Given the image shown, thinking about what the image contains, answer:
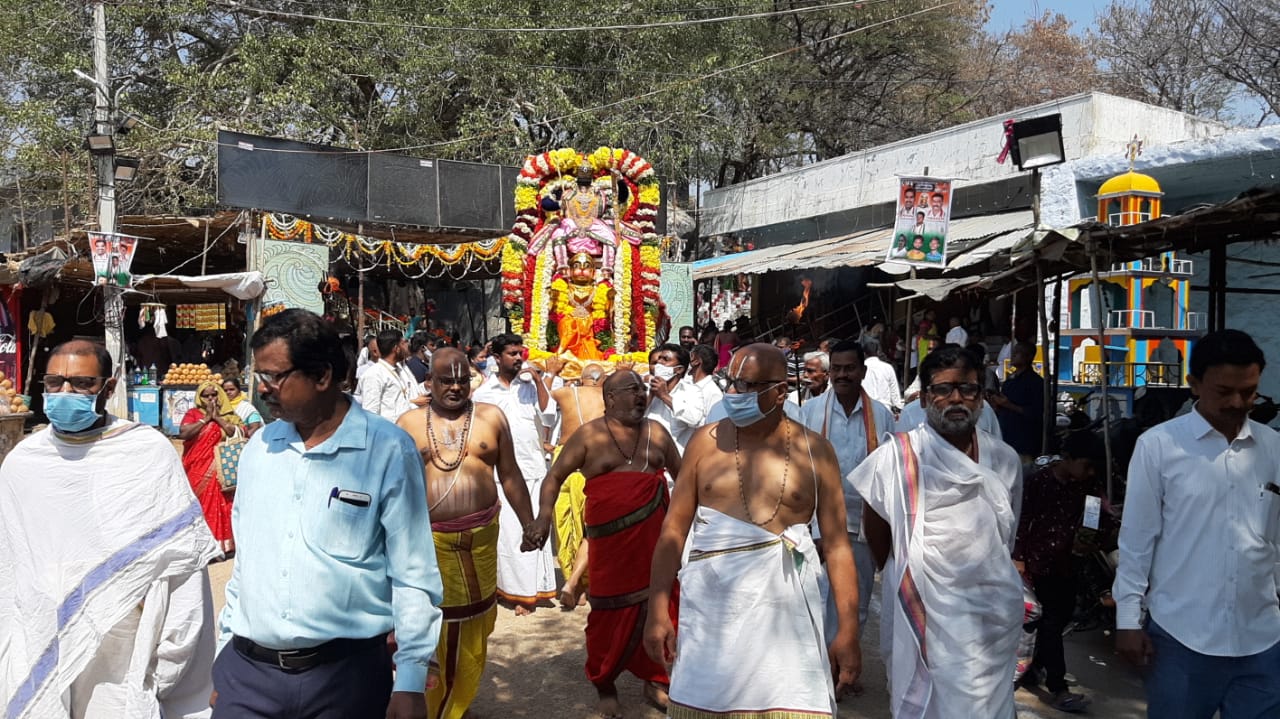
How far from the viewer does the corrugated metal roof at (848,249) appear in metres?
14.6

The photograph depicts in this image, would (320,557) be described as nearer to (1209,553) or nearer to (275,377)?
(275,377)

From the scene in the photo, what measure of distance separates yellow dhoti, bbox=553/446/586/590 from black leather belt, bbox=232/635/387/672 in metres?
4.62

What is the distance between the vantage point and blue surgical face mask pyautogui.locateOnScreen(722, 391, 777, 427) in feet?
12.3

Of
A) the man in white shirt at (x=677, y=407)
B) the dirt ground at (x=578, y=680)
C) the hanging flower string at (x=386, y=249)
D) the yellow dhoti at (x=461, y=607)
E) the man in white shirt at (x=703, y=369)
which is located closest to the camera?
the yellow dhoti at (x=461, y=607)

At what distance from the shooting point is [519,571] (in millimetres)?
7129

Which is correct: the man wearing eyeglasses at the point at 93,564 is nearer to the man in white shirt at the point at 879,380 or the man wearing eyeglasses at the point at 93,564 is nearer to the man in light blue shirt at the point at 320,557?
the man in light blue shirt at the point at 320,557

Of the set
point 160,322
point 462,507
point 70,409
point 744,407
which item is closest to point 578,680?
point 462,507

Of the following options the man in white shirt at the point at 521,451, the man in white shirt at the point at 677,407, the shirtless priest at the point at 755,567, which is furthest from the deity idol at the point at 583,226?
the shirtless priest at the point at 755,567

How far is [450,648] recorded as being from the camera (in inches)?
190

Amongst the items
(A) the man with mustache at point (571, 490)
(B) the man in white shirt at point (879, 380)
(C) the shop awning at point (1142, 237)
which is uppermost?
(C) the shop awning at point (1142, 237)

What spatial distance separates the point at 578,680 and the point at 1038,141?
18.6 ft

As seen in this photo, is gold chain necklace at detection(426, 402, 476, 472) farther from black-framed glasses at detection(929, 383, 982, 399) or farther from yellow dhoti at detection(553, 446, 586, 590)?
yellow dhoti at detection(553, 446, 586, 590)

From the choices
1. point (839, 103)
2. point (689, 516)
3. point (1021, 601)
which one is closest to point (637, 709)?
point (689, 516)

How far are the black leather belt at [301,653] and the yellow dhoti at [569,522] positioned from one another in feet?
15.2
